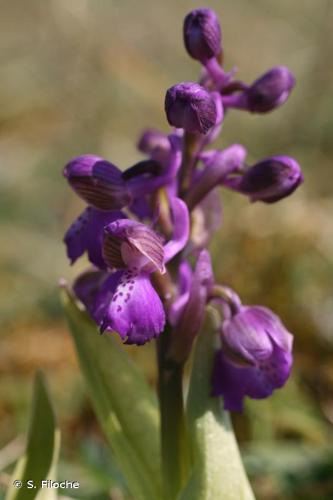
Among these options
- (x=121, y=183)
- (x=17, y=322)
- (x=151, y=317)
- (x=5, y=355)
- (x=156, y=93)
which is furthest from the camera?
(x=156, y=93)

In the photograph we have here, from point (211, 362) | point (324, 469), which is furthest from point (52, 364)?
point (211, 362)

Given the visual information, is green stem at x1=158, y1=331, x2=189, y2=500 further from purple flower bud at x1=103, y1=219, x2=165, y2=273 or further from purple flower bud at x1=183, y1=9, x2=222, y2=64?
purple flower bud at x1=183, y1=9, x2=222, y2=64

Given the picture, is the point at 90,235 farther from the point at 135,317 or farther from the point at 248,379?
the point at 248,379

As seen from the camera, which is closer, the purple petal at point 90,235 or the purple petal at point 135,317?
the purple petal at point 135,317

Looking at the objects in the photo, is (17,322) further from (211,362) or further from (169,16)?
(169,16)

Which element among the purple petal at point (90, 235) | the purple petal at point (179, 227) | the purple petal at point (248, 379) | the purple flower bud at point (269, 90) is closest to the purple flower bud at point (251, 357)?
the purple petal at point (248, 379)

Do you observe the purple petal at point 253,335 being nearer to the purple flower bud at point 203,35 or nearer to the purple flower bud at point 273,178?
the purple flower bud at point 273,178

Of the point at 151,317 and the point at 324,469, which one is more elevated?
the point at 151,317
